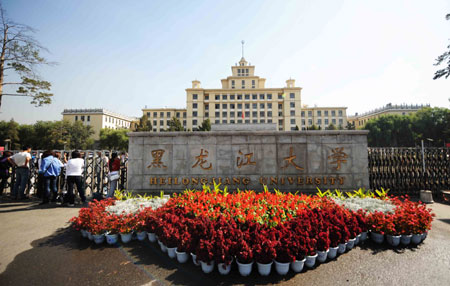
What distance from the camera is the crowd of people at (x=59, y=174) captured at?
7.00m

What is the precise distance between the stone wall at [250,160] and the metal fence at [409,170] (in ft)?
5.46

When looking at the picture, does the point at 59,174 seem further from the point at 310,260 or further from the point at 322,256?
the point at 322,256

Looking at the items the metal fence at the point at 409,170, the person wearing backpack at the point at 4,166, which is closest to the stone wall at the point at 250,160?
the metal fence at the point at 409,170

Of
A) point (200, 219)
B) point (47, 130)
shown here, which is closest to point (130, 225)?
point (200, 219)

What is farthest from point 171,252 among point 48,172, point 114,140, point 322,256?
point 114,140

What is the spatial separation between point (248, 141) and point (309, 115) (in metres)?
73.7

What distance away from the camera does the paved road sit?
121 inches

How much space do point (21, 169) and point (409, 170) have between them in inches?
582

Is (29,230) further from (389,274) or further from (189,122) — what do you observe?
(189,122)

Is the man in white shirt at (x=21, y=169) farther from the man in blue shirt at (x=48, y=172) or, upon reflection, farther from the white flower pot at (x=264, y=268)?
the white flower pot at (x=264, y=268)

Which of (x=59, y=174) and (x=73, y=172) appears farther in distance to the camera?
(x=59, y=174)

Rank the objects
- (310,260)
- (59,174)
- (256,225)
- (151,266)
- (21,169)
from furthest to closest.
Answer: (21,169) < (59,174) < (256,225) < (151,266) < (310,260)

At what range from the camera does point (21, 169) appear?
7.91m

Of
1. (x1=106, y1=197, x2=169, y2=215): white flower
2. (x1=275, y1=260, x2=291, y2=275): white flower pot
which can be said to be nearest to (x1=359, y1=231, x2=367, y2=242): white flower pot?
(x1=275, y1=260, x2=291, y2=275): white flower pot
